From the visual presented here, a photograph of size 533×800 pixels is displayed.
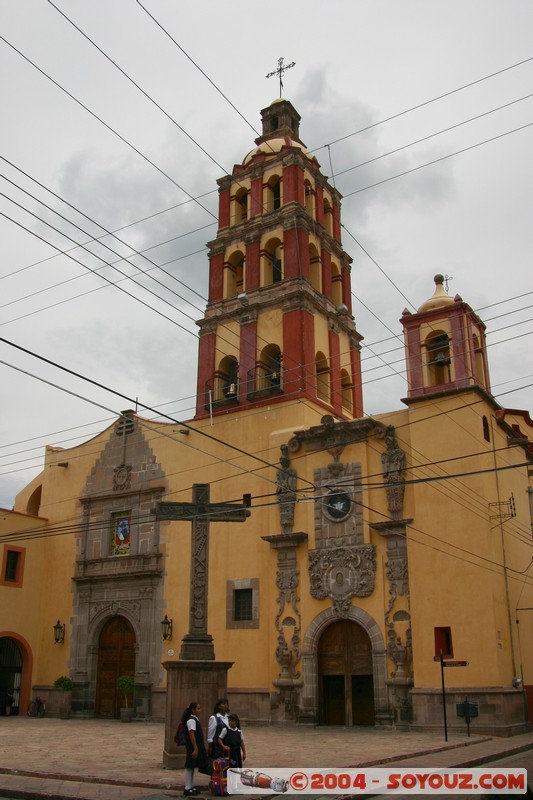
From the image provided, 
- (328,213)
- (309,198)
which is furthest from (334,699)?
(328,213)

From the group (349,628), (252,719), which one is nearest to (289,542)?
(349,628)

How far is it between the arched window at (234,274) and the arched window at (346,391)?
5.96 meters

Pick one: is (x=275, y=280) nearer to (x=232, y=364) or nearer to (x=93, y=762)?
(x=232, y=364)

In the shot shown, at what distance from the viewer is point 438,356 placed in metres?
26.4

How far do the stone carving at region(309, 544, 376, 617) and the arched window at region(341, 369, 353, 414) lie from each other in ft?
28.9

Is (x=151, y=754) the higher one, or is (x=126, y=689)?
(x=126, y=689)

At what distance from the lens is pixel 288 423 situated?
28281mm

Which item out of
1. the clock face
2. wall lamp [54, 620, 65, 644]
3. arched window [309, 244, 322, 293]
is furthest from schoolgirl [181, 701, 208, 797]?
arched window [309, 244, 322, 293]

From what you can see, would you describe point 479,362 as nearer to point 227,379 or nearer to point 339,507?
point 339,507

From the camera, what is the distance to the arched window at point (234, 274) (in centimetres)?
3400

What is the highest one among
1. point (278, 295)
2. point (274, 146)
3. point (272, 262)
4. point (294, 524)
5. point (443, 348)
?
point (274, 146)

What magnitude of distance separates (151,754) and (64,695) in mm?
14755

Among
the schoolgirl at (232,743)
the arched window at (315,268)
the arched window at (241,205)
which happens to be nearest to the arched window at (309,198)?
the arched window at (315,268)

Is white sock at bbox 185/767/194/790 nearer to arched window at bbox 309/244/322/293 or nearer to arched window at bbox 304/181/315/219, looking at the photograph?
arched window at bbox 309/244/322/293
